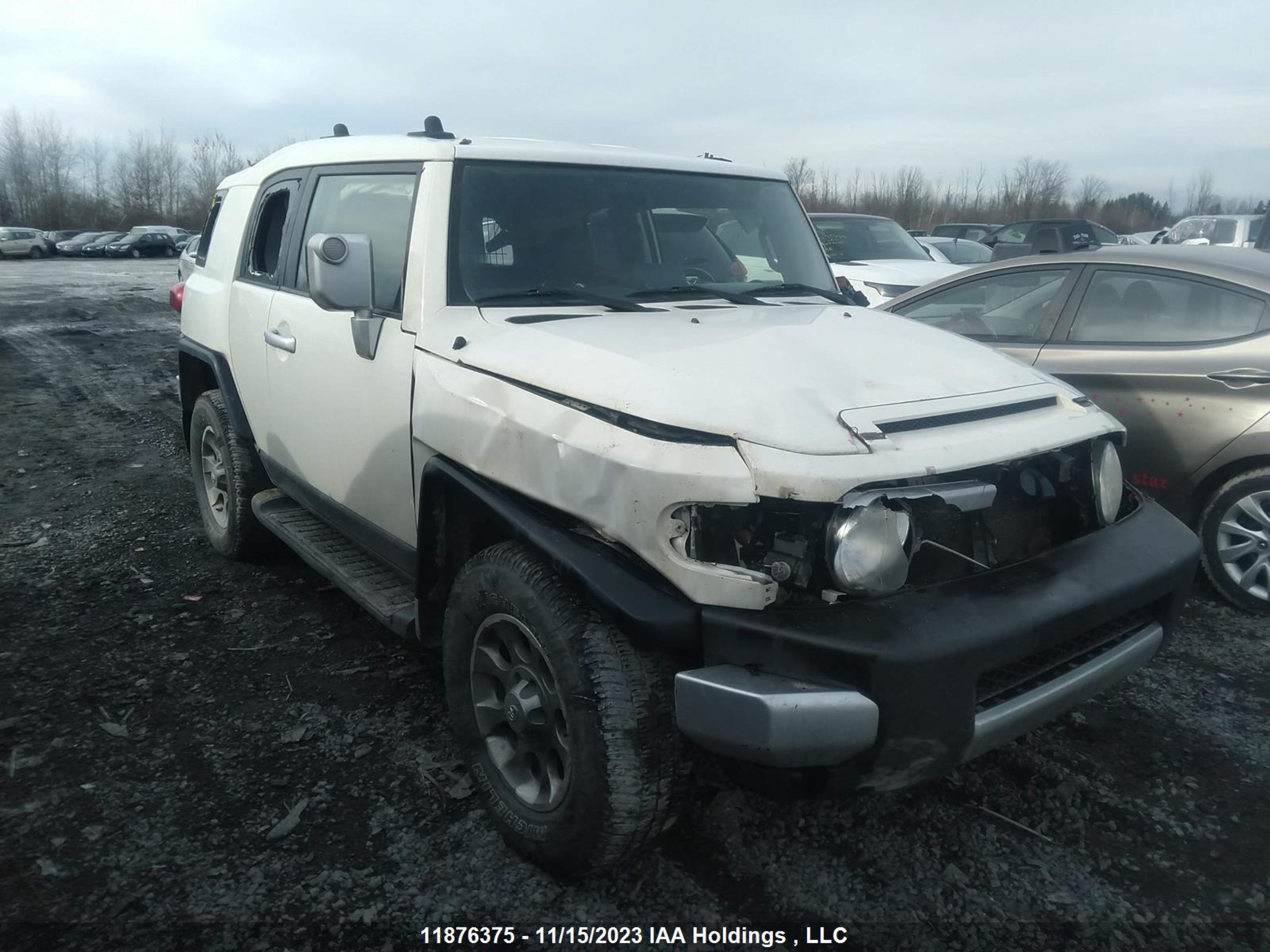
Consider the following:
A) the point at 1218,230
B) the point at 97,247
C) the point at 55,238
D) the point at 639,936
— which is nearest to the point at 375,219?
the point at 639,936

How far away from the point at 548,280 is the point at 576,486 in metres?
1.11

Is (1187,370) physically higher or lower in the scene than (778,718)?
higher

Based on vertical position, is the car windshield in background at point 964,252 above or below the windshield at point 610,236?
above

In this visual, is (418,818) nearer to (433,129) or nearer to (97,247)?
(433,129)

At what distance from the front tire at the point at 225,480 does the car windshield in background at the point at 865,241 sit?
7.49 metres

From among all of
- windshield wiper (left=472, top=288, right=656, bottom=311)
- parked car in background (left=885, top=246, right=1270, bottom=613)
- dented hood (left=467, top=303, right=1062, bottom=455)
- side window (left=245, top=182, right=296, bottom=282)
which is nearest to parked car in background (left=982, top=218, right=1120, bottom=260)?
parked car in background (left=885, top=246, right=1270, bottom=613)

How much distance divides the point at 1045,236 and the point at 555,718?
597 inches

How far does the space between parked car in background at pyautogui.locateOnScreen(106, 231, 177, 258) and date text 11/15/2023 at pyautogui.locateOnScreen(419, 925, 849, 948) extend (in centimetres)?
4826

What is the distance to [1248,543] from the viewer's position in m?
4.23

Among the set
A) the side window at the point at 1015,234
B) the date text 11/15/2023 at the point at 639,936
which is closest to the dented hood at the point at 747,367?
the date text 11/15/2023 at the point at 639,936

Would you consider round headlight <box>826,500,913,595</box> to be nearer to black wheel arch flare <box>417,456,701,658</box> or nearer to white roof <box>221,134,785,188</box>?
black wheel arch flare <box>417,456,701,658</box>

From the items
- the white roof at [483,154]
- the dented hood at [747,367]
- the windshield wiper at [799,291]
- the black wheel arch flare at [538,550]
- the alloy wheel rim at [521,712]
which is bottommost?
the alloy wheel rim at [521,712]

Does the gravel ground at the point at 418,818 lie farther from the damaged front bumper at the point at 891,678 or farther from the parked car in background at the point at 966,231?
the parked car in background at the point at 966,231

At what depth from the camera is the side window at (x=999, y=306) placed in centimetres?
500
